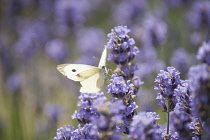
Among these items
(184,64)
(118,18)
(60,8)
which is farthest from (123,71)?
(118,18)

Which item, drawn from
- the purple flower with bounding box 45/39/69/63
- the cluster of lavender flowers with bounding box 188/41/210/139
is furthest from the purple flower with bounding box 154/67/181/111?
the purple flower with bounding box 45/39/69/63

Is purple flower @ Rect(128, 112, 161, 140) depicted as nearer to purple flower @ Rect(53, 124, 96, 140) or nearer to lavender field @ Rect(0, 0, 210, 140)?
lavender field @ Rect(0, 0, 210, 140)

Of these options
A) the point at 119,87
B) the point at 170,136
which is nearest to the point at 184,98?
the point at 170,136

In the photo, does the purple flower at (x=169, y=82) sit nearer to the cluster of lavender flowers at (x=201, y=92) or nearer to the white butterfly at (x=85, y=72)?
the cluster of lavender flowers at (x=201, y=92)

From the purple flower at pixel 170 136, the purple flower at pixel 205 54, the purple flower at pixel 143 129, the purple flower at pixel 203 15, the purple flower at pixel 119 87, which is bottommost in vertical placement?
the purple flower at pixel 143 129

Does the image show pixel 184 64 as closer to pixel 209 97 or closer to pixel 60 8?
pixel 60 8

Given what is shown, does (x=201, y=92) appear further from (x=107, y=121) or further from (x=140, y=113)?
(x=107, y=121)

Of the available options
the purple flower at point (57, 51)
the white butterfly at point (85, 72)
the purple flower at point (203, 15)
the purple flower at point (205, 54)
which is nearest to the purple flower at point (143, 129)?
the purple flower at point (205, 54)
